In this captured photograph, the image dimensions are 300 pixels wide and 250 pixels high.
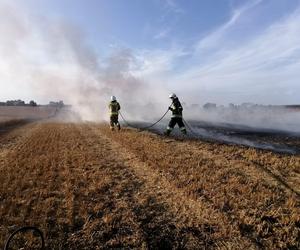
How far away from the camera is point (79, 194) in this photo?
8195mm

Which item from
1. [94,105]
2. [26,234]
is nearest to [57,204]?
[26,234]

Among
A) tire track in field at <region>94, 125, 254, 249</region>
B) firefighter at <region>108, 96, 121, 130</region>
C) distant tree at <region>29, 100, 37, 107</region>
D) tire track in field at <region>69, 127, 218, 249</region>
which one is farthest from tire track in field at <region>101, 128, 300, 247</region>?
distant tree at <region>29, 100, 37, 107</region>

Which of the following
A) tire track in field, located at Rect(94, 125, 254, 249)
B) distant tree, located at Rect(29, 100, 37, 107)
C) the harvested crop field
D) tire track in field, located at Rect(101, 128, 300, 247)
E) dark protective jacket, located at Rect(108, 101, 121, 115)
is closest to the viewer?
tire track in field, located at Rect(94, 125, 254, 249)

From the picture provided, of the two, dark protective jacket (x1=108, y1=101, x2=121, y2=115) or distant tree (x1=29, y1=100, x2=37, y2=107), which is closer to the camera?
dark protective jacket (x1=108, y1=101, x2=121, y2=115)

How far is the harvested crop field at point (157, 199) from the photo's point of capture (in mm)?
6023

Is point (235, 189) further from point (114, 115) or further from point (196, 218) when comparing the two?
point (114, 115)

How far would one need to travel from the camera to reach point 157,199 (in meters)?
7.85

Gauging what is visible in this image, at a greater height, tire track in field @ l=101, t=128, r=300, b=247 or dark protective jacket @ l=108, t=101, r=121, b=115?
dark protective jacket @ l=108, t=101, r=121, b=115

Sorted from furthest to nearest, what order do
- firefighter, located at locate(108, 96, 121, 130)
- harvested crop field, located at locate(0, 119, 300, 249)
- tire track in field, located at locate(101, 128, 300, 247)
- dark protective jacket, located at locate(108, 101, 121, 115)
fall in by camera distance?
dark protective jacket, located at locate(108, 101, 121, 115), firefighter, located at locate(108, 96, 121, 130), tire track in field, located at locate(101, 128, 300, 247), harvested crop field, located at locate(0, 119, 300, 249)

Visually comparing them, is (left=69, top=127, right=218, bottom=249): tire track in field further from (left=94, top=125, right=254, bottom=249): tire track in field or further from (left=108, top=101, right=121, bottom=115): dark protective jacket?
(left=108, top=101, right=121, bottom=115): dark protective jacket

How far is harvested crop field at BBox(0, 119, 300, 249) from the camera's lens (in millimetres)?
6023

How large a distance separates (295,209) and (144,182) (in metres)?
4.02

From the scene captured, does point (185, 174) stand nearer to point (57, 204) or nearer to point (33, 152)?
point (57, 204)

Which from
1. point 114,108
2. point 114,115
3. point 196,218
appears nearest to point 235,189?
point 196,218
